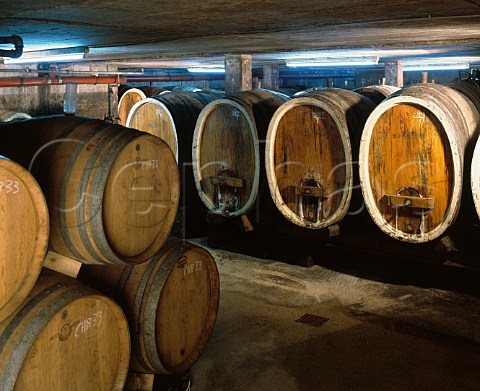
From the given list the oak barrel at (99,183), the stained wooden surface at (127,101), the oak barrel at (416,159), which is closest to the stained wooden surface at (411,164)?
the oak barrel at (416,159)

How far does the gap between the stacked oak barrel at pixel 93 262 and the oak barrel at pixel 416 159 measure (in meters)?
1.92

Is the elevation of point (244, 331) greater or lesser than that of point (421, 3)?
lesser

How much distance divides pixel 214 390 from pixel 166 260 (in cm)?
94

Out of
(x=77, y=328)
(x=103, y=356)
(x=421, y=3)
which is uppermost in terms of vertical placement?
(x=421, y=3)

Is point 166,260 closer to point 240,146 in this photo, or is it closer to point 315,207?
point 315,207

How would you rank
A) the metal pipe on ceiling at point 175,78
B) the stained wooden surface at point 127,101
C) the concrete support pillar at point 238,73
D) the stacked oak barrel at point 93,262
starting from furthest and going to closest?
the metal pipe on ceiling at point 175,78 < the stained wooden surface at point 127,101 < the concrete support pillar at point 238,73 < the stacked oak barrel at point 93,262

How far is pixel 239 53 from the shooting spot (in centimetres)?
772

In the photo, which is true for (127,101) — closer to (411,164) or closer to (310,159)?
(310,159)

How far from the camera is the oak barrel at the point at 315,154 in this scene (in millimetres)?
5070

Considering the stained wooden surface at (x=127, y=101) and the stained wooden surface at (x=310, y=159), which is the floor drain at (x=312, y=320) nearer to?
the stained wooden surface at (x=310, y=159)

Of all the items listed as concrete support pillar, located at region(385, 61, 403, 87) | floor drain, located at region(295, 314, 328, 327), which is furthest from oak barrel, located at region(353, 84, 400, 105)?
floor drain, located at region(295, 314, 328, 327)

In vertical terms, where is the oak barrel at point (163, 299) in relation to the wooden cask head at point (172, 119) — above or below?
below

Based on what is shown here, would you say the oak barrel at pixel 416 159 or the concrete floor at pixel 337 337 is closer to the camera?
the concrete floor at pixel 337 337

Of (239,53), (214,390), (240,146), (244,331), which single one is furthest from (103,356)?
(239,53)
